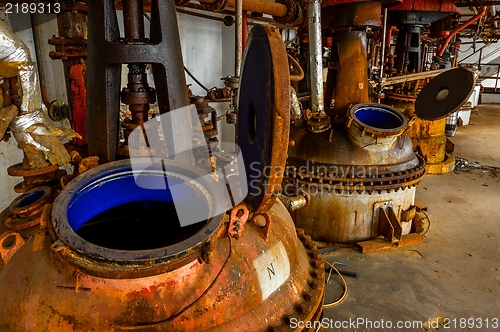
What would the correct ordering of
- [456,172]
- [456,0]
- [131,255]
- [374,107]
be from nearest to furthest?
[131,255] → [374,107] → [456,0] → [456,172]

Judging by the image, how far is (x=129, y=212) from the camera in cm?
170

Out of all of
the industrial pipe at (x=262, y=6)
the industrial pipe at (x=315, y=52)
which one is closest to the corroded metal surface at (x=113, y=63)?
the industrial pipe at (x=262, y=6)

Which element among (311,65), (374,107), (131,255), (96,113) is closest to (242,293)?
(131,255)

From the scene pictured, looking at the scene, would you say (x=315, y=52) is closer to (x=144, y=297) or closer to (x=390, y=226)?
(x=390, y=226)

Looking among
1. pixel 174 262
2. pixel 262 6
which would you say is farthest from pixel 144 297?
pixel 262 6

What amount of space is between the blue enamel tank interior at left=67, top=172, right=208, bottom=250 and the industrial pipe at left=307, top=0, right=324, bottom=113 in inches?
92.4

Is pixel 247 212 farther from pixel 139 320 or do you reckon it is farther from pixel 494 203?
pixel 494 203

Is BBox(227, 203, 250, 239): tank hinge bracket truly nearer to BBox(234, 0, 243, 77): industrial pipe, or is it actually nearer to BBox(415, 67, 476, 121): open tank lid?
BBox(234, 0, 243, 77): industrial pipe

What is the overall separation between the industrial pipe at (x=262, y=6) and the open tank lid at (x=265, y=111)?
1725 mm

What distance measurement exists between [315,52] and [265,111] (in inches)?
100

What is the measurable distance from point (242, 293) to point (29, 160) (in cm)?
120

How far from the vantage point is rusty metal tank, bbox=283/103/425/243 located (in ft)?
11.3

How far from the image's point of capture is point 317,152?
3.55 meters

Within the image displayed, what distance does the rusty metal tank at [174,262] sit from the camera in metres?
1.08
